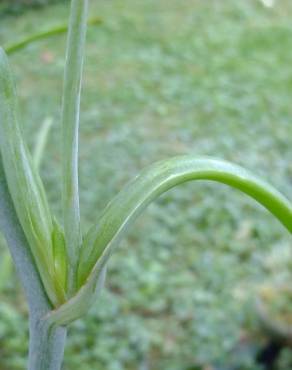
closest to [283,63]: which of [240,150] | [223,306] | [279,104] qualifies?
[279,104]

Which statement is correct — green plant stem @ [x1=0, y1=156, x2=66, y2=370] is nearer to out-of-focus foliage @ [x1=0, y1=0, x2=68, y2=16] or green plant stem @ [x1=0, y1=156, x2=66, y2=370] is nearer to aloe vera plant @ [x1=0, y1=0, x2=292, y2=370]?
aloe vera plant @ [x1=0, y1=0, x2=292, y2=370]

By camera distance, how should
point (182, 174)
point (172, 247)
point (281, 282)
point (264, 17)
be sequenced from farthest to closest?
point (264, 17) < point (172, 247) < point (281, 282) < point (182, 174)

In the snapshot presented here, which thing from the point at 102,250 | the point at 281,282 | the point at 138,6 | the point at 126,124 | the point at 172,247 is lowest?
the point at 138,6

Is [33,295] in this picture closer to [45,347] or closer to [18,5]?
[45,347]

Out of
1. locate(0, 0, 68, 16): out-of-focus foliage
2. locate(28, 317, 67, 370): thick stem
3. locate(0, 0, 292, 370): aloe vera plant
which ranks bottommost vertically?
locate(0, 0, 68, 16): out-of-focus foliage

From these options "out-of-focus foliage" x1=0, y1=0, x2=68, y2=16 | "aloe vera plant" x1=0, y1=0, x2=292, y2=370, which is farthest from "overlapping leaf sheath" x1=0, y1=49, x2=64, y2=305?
"out-of-focus foliage" x1=0, y1=0, x2=68, y2=16

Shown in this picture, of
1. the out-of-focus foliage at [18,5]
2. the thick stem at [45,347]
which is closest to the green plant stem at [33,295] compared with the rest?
the thick stem at [45,347]

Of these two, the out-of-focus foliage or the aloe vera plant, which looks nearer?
the aloe vera plant

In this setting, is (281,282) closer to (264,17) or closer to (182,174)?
(182,174)
